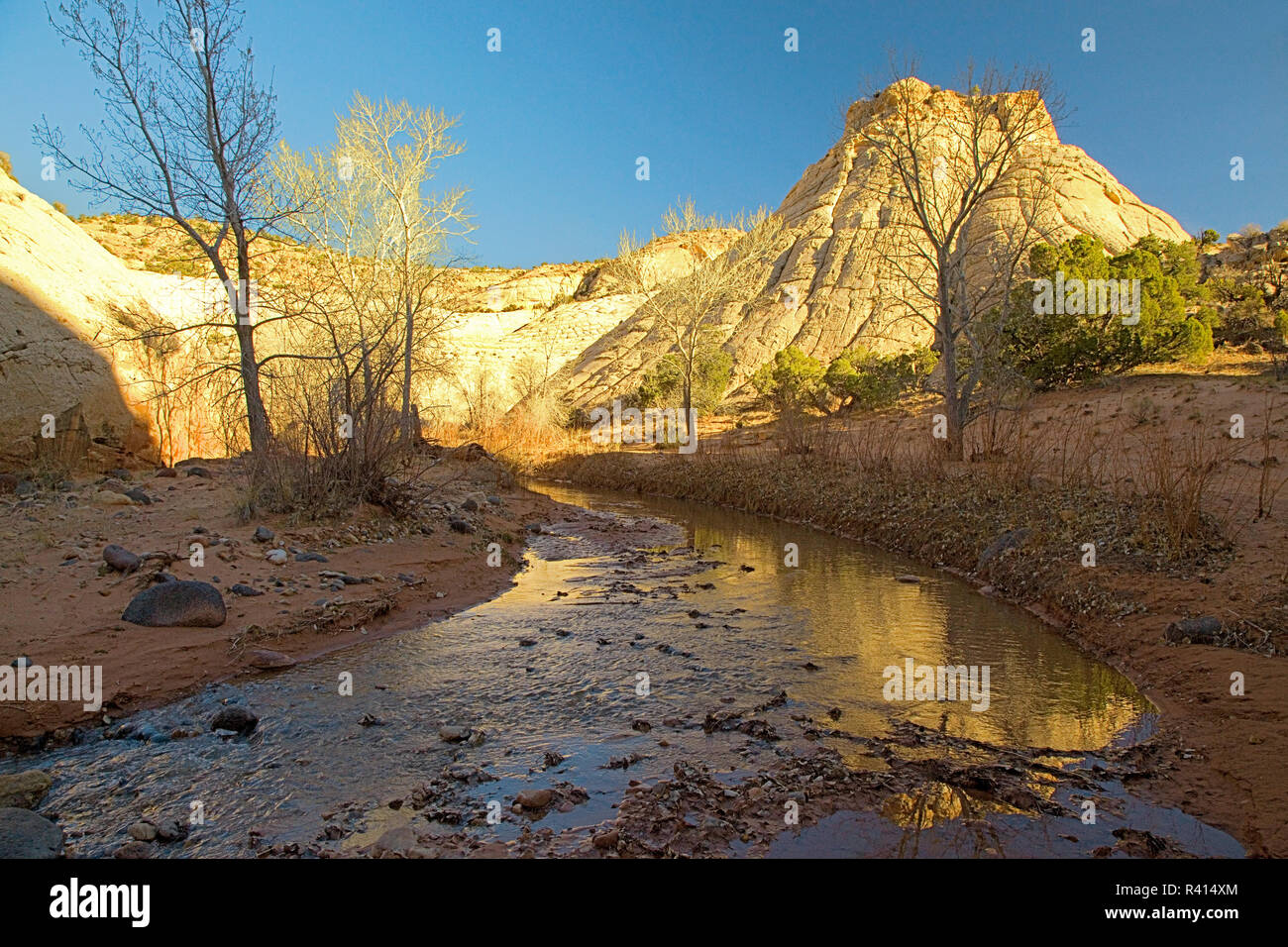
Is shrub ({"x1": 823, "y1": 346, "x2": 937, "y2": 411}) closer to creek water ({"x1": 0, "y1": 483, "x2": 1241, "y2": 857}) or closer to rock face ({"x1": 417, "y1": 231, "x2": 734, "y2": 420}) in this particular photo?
rock face ({"x1": 417, "y1": 231, "x2": 734, "y2": 420})

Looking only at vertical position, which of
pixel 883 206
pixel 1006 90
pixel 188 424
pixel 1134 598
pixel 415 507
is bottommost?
pixel 1134 598

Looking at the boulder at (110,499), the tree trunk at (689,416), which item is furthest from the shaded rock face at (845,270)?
the boulder at (110,499)

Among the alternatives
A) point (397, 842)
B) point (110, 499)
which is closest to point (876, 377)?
point (110, 499)

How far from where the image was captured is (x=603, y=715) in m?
4.91

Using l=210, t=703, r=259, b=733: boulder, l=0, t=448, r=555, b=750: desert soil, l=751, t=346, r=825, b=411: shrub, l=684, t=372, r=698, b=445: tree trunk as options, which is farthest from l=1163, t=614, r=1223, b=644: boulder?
l=751, t=346, r=825, b=411: shrub

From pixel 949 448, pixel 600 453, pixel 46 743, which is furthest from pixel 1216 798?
pixel 600 453

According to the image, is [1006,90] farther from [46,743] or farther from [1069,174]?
[1069,174]

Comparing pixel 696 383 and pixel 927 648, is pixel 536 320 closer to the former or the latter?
pixel 696 383

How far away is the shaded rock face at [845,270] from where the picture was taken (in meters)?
32.4

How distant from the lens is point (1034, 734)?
15.3 feet

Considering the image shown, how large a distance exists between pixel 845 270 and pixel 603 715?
3349 centimetres

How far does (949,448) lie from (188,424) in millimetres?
13729

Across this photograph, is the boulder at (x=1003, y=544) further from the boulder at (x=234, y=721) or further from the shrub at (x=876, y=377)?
the shrub at (x=876, y=377)

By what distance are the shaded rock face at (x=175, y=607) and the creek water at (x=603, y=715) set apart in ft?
3.05
